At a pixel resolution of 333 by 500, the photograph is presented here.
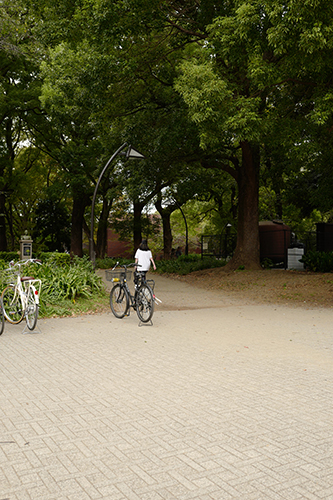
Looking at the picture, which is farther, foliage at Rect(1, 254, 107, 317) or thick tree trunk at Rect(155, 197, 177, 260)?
thick tree trunk at Rect(155, 197, 177, 260)

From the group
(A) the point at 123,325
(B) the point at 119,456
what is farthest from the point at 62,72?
(B) the point at 119,456

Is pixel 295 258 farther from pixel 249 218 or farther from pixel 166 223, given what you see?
pixel 166 223

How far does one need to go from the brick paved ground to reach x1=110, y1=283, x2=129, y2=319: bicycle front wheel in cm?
183

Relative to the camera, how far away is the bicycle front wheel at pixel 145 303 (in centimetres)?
996

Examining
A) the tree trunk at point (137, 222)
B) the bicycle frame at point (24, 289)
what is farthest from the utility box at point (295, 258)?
the bicycle frame at point (24, 289)

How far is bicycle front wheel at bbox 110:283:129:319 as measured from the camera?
1090cm

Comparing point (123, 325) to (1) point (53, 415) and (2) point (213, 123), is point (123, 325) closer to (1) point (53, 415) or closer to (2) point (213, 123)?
(1) point (53, 415)

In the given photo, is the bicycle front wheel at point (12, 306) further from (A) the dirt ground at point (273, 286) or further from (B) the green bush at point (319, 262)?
(B) the green bush at point (319, 262)

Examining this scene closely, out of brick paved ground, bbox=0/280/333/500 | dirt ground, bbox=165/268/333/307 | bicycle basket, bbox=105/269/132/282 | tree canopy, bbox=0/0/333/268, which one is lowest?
brick paved ground, bbox=0/280/333/500

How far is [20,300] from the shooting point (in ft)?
32.4

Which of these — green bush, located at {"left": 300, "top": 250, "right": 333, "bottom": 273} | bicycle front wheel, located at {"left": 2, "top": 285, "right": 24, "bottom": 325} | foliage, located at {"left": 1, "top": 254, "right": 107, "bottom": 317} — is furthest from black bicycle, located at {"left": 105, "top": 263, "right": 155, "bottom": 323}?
green bush, located at {"left": 300, "top": 250, "right": 333, "bottom": 273}

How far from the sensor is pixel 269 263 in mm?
23594

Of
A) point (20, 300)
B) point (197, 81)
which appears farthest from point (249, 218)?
point (20, 300)

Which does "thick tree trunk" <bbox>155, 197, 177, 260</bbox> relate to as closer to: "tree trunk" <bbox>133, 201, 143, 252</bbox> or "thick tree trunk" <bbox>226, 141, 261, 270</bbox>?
"tree trunk" <bbox>133, 201, 143, 252</bbox>
